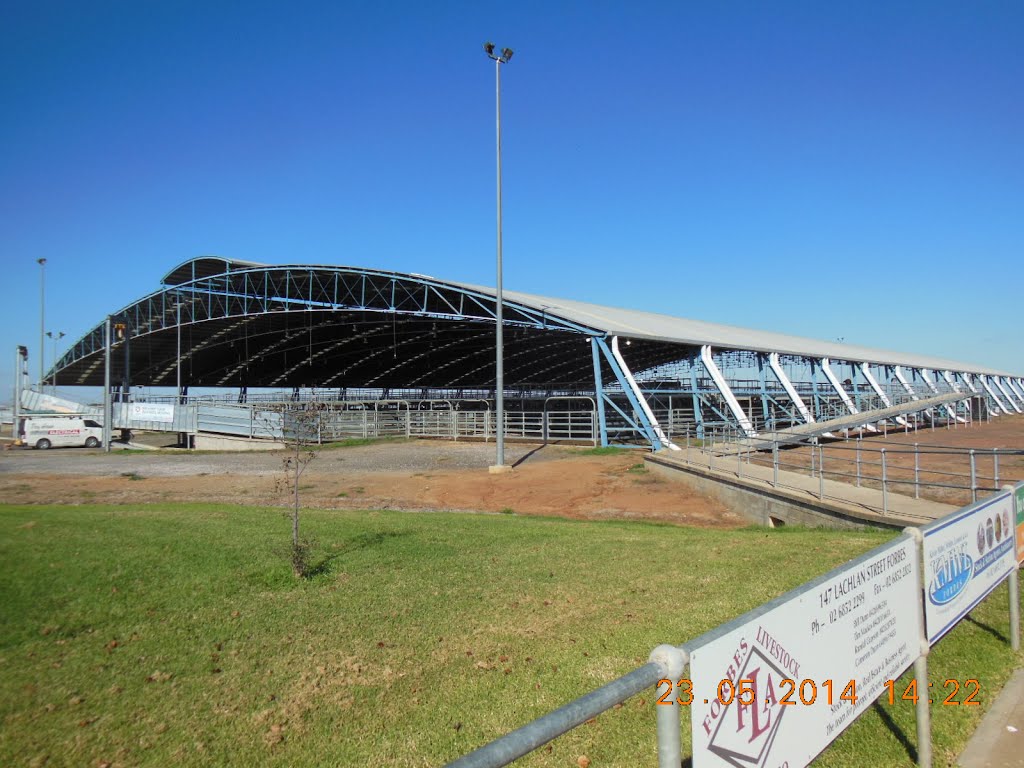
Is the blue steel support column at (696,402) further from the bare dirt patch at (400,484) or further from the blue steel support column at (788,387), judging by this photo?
the blue steel support column at (788,387)

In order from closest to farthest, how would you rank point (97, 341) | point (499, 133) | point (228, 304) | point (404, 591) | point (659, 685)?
point (659, 685) → point (404, 591) → point (499, 133) → point (228, 304) → point (97, 341)

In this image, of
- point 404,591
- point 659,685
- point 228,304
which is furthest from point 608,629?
point 228,304

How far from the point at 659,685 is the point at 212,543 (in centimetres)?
816

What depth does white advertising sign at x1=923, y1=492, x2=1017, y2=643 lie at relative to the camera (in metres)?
3.69

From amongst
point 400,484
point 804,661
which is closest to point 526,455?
point 400,484

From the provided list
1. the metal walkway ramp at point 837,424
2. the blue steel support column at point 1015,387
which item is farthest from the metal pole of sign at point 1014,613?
the blue steel support column at point 1015,387

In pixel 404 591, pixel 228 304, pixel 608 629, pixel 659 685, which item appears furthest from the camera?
pixel 228 304

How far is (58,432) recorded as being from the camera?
38.2 metres

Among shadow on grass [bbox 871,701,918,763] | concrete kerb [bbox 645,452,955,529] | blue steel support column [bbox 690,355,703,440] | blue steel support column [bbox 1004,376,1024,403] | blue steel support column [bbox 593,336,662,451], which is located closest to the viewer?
shadow on grass [bbox 871,701,918,763]

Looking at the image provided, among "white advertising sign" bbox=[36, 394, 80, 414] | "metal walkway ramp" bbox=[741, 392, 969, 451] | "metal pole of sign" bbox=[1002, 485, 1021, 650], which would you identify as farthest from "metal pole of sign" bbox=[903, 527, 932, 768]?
"white advertising sign" bbox=[36, 394, 80, 414]

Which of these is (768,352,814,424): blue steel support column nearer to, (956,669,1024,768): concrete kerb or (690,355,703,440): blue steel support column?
(690,355,703,440): blue steel support column

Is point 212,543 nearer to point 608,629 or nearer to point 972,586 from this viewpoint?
point 608,629

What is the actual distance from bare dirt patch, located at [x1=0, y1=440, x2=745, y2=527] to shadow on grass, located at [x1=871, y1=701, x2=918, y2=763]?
9373 millimetres

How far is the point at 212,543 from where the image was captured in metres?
8.66
